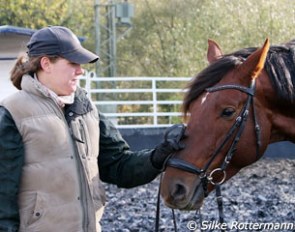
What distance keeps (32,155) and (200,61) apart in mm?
18209

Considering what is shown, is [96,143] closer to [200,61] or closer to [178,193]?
[178,193]

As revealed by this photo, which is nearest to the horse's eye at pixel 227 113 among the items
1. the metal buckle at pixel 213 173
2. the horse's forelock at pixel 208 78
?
the horse's forelock at pixel 208 78

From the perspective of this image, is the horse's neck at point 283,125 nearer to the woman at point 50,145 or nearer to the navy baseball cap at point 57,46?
the woman at point 50,145

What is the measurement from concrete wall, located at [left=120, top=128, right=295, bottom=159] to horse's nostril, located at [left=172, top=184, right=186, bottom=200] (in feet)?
31.2

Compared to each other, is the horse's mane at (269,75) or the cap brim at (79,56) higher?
the cap brim at (79,56)

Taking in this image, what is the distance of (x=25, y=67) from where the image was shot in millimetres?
3094

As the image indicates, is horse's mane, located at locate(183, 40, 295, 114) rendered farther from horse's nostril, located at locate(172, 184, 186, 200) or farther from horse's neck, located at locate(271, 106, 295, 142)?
horse's nostril, located at locate(172, 184, 186, 200)

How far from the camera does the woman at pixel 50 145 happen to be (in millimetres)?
2912

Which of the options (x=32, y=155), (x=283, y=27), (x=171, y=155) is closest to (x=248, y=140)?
(x=171, y=155)

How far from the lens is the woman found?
2912mm

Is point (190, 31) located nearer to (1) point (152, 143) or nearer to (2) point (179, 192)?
(1) point (152, 143)

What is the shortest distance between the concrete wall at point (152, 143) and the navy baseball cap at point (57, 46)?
9757mm

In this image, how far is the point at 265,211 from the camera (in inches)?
276

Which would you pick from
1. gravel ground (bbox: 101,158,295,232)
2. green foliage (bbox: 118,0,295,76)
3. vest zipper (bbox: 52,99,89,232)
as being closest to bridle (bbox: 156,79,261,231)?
vest zipper (bbox: 52,99,89,232)
